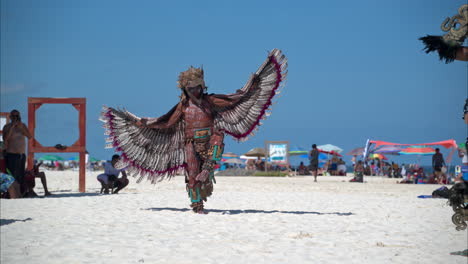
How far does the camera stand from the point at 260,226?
8.41 m

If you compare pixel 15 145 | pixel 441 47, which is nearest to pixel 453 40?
pixel 441 47

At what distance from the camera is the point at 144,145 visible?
10.7 meters

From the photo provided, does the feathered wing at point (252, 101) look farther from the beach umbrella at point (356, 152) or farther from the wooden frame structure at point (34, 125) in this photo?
the beach umbrella at point (356, 152)

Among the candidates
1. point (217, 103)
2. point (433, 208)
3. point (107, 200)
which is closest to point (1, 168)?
point (107, 200)

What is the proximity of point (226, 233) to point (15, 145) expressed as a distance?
7633mm

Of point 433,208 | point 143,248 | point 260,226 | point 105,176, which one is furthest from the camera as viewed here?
point 105,176

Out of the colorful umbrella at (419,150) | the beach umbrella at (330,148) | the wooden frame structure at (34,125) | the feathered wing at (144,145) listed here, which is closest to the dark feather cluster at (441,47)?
the feathered wing at (144,145)

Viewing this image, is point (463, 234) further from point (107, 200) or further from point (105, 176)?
point (105, 176)

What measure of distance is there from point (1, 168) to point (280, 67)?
7.13 metres

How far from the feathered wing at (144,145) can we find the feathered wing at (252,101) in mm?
883

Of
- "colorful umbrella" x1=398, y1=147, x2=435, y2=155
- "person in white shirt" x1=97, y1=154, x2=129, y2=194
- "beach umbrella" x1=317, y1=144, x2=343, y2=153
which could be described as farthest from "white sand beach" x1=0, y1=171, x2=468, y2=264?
"beach umbrella" x1=317, y1=144, x2=343, y2=153

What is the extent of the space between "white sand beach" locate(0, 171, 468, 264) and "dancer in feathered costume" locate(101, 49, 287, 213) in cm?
79

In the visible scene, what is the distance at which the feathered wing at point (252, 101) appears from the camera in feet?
34.1

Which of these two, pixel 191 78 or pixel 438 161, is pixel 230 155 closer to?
pixel 438 161
